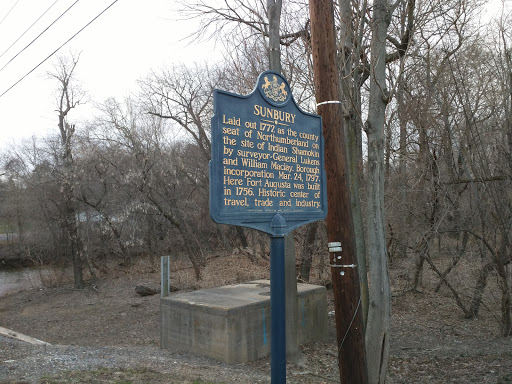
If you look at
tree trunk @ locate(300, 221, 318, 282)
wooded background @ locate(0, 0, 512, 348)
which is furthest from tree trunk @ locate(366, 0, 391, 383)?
tree trunk @ locate(300, 221, 318, 282)

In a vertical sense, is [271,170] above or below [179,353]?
above

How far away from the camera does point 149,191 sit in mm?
22766

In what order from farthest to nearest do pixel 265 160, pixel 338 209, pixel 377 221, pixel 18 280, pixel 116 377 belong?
1. pixel 18 280
2. pixel 377 221
3. pixel 116 377
4. pixel 338 209
5. pixel 265 160

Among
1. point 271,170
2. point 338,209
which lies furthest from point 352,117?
point 271,170

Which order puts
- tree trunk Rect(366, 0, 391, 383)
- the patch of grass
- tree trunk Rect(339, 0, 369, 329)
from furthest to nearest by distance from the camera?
1. tree trunk Rect(339, 0, 369, 329)
2. tree trunk Rect(366, 0, 391, 383)
3. the patch of grass

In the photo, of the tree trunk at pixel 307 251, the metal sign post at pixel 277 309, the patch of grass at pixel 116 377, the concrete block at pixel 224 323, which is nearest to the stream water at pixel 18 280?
the tree trunk at pixel 307 251

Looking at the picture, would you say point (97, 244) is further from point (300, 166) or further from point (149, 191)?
point (300, 166)

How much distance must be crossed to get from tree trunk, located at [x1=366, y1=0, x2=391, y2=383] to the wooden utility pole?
1.73m

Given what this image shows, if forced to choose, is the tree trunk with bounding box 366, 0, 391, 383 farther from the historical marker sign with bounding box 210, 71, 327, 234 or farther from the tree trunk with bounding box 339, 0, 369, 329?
the historical marker sign with bounding box 210, 71, 327, 234

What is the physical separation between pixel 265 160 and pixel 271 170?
122mm

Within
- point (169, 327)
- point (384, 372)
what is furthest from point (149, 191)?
point (384, 372)

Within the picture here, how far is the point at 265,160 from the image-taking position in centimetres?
451

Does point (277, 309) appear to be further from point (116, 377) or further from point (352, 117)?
point (352, 117)

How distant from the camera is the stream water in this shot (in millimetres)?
23516
